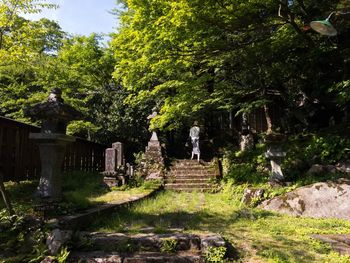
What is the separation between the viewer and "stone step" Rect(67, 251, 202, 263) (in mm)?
4934

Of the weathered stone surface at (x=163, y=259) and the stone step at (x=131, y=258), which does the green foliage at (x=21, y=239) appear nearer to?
the stone step at (x=131, y=258)

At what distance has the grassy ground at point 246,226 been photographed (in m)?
5.26

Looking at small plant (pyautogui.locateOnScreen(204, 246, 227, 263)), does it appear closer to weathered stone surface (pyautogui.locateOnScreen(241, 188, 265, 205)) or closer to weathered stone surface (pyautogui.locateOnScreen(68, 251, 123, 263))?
weathered stone surface (pyautogui.locateOnScreen(68, 251, 123, 263))

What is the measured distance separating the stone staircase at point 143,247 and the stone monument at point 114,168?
730 centimetres

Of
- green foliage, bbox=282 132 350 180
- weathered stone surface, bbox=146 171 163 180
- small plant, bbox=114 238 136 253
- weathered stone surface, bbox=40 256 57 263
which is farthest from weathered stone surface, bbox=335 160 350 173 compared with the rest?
weathered stone surface, bbox=40 256 57 263

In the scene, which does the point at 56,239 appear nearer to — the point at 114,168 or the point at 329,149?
the point at 114,168

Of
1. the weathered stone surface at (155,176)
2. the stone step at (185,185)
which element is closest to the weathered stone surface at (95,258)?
the stone step at (185,185)

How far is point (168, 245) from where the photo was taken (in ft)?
17.7

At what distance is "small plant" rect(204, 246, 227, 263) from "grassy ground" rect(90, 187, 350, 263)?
0.33 meters

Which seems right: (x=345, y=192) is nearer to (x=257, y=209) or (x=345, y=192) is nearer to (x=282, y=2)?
(x=257, y=209)

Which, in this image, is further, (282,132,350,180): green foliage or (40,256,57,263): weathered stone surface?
(282,132,350,180): green foliage

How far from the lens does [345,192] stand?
→ 8.18 metres

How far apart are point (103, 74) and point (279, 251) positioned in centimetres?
1743

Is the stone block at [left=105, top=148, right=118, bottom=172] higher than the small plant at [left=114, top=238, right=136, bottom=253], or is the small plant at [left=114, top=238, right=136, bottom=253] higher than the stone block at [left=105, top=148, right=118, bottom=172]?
the stone block at [left=105, top=148, right=118, bottom=172]
